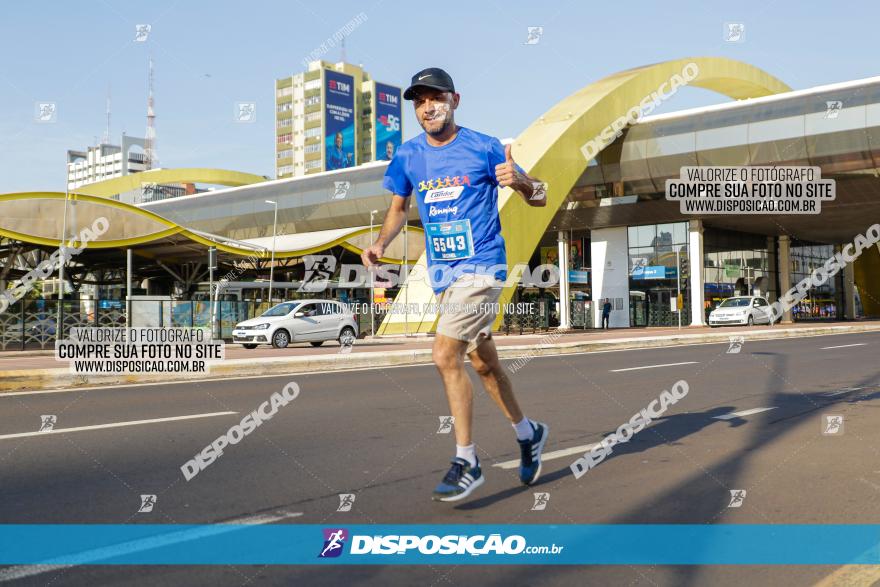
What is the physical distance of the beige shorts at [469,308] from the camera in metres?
4.10

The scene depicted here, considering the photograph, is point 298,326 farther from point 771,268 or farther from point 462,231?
point 771,268

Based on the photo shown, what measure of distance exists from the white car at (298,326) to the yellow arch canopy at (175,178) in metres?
47.7

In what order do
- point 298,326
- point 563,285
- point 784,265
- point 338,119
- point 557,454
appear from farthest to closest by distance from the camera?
point 338,119 < point 784,265 < point 563,285 < point 298,326 < point 557,454

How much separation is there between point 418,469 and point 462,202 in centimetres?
165

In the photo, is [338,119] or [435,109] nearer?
[435,109]

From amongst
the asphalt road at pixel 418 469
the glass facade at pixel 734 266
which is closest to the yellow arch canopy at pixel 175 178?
the glass facade at pixel 734 266

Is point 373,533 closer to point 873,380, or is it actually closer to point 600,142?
point 873,380

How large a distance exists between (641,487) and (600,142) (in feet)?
107

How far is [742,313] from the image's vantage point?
3747cm

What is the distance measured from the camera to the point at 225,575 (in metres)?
2.84

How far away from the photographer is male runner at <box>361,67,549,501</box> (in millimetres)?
4121

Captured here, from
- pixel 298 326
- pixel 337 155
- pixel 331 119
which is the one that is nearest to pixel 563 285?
pixel 298 326

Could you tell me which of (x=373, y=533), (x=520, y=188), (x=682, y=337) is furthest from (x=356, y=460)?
(x=682, y=337)

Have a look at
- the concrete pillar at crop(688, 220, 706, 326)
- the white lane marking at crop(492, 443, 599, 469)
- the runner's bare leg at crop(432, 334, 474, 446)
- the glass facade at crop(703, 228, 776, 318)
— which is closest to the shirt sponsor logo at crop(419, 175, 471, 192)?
the runner's bare leg at crop(432, 334, 474, 446)
